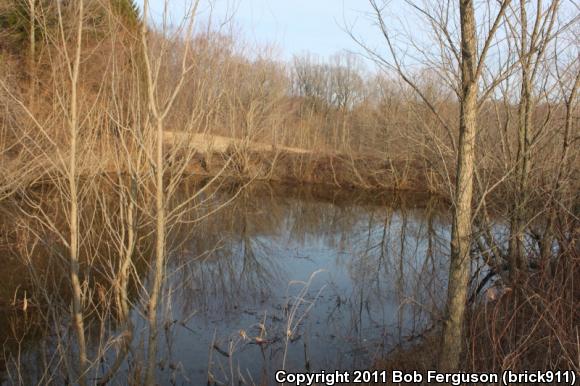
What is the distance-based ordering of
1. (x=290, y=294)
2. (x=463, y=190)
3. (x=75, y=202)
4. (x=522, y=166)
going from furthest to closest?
(x=290, y=294), (x=522, y=166), (x=75, y=202), (x=463, y=190)

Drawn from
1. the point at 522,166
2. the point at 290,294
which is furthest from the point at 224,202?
the point at 522,166

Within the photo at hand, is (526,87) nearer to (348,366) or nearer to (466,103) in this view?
(466,103)

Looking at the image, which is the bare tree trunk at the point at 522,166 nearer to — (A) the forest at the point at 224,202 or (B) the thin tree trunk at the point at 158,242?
(A) the forest at the point at 224,202

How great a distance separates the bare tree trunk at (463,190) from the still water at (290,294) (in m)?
0.86

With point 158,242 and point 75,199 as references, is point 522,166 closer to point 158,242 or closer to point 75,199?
point 158,242

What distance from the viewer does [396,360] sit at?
4281mm

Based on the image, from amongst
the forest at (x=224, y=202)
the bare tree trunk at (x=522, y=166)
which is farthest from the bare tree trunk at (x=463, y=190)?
the bare tree trunk at (x=522, y=166)

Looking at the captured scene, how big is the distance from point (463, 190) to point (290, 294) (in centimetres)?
446

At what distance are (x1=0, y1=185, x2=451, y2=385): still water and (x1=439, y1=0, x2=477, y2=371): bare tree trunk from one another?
0.86 metres

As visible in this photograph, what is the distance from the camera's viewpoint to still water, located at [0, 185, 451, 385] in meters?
4.61

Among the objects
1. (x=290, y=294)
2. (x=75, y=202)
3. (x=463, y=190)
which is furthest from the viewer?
(x=290, y=294)

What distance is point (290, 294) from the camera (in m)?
6.72

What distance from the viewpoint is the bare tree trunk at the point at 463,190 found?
2.54 metres

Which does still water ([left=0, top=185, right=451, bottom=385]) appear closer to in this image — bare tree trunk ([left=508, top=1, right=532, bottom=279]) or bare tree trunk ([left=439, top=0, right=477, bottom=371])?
bare tree trunk ([left=508, top=1, right=532, bottom=279])
